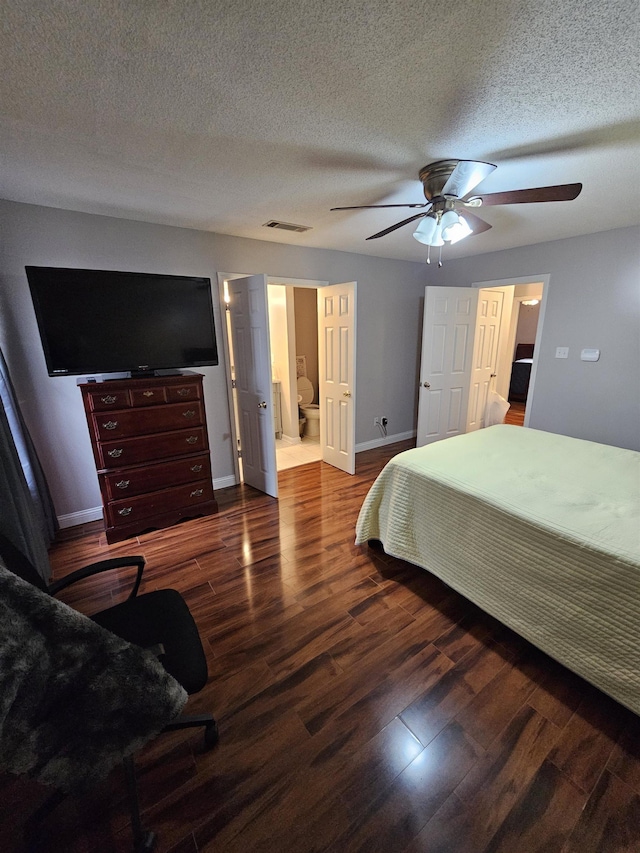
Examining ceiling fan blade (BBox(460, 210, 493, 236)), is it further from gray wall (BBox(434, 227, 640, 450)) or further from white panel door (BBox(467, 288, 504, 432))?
white panel door (BBox(467, 288, 504, 432))

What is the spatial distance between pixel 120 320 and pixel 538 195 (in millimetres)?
2702

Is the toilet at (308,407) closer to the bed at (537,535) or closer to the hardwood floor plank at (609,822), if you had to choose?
the bed at (537,535)

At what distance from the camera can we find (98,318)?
2.38 metres

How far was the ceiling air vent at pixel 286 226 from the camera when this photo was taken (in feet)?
8.95

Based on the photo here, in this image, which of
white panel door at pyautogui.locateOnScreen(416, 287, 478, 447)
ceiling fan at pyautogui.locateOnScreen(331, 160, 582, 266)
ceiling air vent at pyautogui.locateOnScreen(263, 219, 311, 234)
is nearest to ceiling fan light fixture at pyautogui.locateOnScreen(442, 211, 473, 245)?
ceiling fan at pyautogui.locateOnScreen(331, 160, 582, 266)

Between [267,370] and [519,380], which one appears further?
[519,380]

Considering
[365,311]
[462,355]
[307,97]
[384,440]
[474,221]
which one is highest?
[307,97]

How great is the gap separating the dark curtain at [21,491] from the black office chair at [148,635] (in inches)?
28.4

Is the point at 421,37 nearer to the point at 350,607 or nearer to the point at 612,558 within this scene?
the point at 612,558

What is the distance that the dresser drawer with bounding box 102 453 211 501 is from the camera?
8.20ft

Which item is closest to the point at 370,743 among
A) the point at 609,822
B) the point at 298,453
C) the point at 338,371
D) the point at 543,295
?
the point at 609,822

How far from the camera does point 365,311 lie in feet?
13.4

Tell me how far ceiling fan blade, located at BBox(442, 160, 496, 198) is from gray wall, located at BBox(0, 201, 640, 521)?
2.04 m

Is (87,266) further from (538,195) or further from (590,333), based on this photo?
(590,333)
